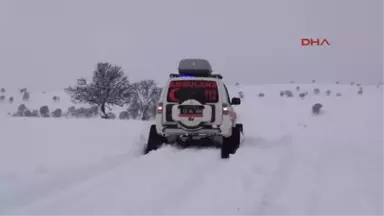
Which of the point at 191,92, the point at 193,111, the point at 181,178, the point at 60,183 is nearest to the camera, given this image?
the point at 60,183

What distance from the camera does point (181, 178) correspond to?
7605mm

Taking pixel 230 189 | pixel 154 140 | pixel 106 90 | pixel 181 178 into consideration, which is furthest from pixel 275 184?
pixel 106 90

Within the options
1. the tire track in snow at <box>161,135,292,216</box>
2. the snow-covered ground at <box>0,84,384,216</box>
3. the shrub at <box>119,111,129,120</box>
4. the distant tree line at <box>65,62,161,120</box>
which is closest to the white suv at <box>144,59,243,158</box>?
the snow-covered ground at <box>0,84,384,216</box>

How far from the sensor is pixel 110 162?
9.63m

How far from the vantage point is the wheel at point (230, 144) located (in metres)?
10.4

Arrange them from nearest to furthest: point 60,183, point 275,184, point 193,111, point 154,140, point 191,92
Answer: point 275,184 < point 60,183 < point 193,111 < point 191,92 < point 154,140

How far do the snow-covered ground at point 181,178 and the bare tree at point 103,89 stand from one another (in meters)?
16.4

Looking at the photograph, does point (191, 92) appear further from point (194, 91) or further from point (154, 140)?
point (154, 140)

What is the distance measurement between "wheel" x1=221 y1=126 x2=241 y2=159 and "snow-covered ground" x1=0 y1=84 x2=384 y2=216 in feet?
0.73

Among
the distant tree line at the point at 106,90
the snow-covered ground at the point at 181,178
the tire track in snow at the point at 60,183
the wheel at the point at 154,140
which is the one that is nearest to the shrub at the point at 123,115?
the distant tree line at the point at 106,90

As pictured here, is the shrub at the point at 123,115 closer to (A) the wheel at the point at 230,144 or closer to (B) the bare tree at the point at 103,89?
(B) the bare tree at the point at 103,89

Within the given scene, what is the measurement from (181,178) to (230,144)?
363 cm

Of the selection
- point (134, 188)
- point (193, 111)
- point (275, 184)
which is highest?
point (193, 111)

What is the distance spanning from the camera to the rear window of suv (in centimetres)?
1146
